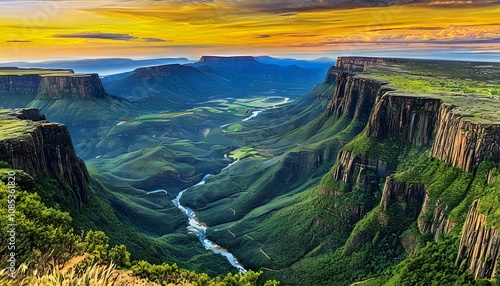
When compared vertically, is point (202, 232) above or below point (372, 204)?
below

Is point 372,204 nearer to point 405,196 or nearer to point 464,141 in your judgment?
point 405,196

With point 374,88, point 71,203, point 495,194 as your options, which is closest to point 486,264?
point 495,194

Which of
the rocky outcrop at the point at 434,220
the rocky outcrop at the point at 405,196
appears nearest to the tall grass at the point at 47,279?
the rocky outcrop at the point at 434,220

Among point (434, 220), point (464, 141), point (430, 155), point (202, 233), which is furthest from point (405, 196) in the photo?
point (202, 233)

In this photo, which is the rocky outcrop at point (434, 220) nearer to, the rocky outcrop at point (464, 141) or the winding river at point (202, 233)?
the rocky outcrop at point (464, 141)

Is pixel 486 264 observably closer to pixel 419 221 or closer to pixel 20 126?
pixel 419 221
